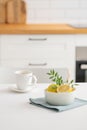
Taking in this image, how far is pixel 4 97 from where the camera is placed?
1.51 metres

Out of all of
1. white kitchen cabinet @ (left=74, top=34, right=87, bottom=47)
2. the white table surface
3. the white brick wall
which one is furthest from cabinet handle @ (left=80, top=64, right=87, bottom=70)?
the white table surface

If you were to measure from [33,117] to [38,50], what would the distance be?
1855mm

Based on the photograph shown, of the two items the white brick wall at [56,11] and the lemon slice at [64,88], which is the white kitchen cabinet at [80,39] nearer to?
the white brick wall at [56,11]

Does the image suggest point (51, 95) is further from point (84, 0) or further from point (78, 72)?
point (84, 0)

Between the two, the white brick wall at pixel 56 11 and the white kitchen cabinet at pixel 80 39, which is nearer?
the white kitchen cabinet at pixel 80 39

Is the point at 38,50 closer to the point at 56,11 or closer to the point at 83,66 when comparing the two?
the point at 83,66

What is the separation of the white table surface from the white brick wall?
7.00 ft

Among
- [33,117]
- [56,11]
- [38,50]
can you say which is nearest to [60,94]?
[33,117]

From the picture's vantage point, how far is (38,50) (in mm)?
3049

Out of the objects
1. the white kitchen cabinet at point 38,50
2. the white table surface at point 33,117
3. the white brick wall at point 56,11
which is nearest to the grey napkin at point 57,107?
the white table surface at point 33,117

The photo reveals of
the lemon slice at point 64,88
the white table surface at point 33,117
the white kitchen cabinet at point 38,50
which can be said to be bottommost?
the white table surface at point 33,117

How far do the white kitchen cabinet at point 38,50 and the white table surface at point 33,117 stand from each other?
4.96 ft

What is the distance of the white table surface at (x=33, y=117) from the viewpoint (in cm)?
112

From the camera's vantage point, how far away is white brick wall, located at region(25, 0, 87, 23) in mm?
3549
